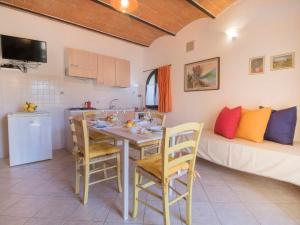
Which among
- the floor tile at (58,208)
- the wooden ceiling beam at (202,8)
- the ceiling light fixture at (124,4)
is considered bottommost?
the floor tile at (58,208)

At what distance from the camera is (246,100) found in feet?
9.66

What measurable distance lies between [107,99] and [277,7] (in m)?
3.66

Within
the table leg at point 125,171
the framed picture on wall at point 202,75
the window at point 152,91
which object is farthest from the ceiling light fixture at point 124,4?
the window at point 152,91

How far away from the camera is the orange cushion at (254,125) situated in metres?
2.40

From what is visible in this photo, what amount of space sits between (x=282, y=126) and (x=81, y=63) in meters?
3.64

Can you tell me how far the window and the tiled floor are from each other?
2.64 meters

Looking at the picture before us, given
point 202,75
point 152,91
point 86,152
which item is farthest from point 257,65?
point 86,152

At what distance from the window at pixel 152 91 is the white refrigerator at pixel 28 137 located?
8.42 feet

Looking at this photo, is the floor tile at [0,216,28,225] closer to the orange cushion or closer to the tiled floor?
the tiled floor

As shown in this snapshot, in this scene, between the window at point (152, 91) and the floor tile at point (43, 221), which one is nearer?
the floor tile at point (43, 221)

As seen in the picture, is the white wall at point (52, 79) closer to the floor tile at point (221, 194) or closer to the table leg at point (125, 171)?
the table leg at point (125, 171)

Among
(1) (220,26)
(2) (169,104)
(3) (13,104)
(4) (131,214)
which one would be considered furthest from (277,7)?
(3) (13,104)

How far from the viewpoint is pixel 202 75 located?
3.56m

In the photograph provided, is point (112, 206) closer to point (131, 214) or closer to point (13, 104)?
point (131, 214)
